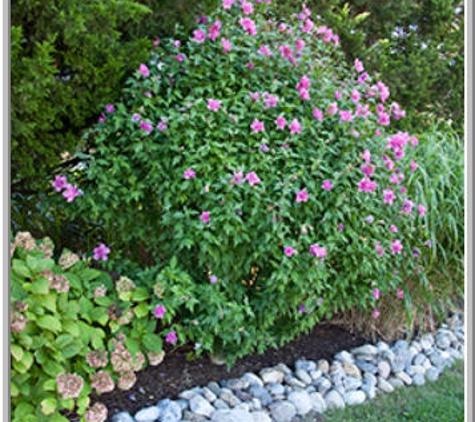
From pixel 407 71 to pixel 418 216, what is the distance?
6.89 ft

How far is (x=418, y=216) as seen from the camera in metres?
3.30

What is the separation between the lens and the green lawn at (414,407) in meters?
2.67

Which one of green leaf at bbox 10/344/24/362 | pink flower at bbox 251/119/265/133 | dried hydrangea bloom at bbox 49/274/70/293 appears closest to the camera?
green leaf at bbox 10/344/24/362

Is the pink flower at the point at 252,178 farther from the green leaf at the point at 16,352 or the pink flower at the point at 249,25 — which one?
the green leaf at the point at 16,352

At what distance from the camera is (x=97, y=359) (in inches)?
85.7

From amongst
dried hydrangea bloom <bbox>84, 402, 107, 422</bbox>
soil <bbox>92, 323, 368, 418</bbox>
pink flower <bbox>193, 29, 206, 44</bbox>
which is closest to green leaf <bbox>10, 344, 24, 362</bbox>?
dried hydrangea bloom <bbox>84, 402, 107, 422</bbox>

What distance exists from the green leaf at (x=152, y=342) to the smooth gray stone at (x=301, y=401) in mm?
744

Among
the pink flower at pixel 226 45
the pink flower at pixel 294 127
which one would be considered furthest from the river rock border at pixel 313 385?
the pink flower at pixel 226 45

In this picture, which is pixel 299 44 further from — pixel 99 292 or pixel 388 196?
pixel 99 292

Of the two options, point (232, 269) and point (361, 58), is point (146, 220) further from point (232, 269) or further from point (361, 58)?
point (361, 58)

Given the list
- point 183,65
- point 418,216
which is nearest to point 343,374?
point 418,216

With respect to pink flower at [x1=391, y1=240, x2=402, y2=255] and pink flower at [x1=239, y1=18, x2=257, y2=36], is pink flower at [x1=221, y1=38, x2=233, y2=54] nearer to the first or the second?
pink flower at [x1=239, y1=18, x2=257, y2=36]

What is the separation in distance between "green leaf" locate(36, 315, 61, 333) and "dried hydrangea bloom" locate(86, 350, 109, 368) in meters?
0.20

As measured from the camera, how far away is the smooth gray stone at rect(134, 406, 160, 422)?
7.68ft
